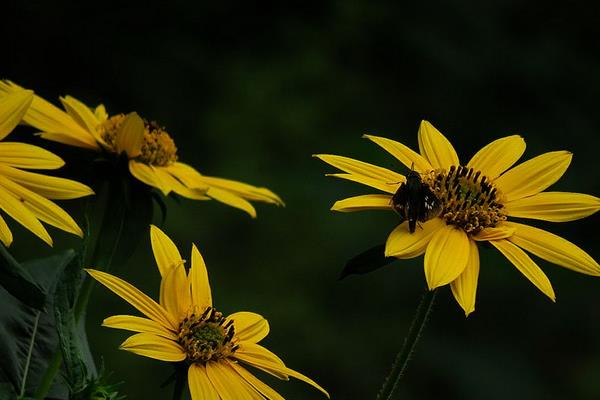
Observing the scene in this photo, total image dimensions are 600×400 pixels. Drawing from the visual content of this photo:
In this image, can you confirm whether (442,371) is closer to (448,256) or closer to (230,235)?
(230,235)

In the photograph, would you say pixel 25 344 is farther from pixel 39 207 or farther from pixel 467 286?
pixel 467 286

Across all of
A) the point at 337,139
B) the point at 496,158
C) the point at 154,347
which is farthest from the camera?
the point at 337,139

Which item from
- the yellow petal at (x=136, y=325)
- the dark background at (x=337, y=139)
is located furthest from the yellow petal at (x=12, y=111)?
the dark background at (x=337, y=139)

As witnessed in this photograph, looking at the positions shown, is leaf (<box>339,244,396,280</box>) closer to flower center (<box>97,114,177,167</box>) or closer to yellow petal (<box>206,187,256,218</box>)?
yellow petal (<box>206,187,256,218</box>)

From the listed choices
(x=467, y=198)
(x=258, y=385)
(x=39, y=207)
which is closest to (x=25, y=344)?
(x=39, y=207)

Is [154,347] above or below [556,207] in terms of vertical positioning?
below

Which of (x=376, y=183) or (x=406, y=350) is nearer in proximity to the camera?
(x=406, y=350)

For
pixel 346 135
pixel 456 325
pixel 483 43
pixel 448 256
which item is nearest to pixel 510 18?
pixel 483 43
